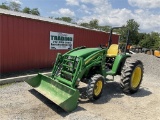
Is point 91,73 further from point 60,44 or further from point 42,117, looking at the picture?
point 60,44

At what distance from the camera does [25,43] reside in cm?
870

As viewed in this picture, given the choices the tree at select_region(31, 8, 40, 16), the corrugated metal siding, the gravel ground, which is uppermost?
the tree at select_region(31, 8, 40, 16)

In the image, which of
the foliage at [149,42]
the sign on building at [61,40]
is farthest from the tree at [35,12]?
the sign on building at [61,40]

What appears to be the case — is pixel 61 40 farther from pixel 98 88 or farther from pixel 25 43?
pixel 98 88

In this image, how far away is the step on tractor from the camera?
198 inches

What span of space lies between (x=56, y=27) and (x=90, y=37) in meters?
3.13

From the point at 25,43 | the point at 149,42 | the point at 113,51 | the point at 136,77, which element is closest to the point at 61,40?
the point at 25,43

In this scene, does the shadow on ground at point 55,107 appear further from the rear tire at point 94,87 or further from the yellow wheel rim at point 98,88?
the yellow wheel rim at point 98,88

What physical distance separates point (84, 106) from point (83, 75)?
1043 mm

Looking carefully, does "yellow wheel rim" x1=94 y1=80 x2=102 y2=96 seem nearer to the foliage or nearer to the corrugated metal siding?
the corrugated metal siding

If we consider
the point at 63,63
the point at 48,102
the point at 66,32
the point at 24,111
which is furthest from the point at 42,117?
the point at 66,32

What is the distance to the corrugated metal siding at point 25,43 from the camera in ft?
26.2

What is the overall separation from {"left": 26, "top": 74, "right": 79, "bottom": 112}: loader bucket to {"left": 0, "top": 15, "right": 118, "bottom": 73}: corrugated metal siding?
8.77 ft

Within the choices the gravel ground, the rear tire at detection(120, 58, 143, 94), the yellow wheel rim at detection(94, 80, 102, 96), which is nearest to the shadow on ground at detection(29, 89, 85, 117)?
the gravel ground
